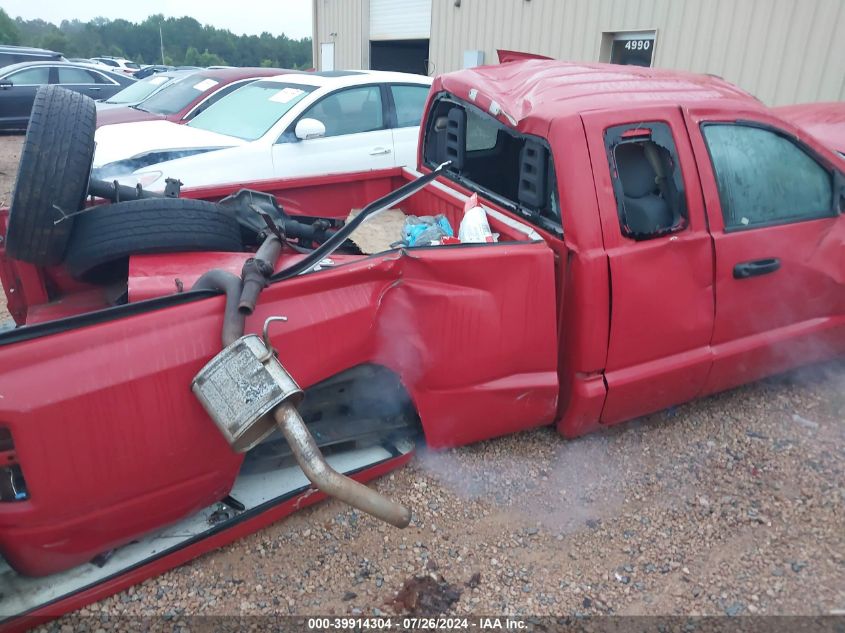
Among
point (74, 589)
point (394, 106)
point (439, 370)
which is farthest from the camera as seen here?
point (394, 106)

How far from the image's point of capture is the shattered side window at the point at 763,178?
3.07 meters

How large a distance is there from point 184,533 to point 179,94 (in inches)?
264

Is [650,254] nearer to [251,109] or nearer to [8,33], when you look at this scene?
[251,109]

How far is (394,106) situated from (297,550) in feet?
16.4

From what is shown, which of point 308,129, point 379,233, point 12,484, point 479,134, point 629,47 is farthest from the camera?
point 629,47

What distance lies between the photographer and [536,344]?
281cm

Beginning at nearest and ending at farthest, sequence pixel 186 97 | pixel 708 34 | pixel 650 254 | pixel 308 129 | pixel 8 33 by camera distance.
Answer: pixel 650 254 < pixel 308 129 < pixel 186 97 < pixel 708 34 < pixel 8 33

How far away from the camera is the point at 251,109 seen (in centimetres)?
638

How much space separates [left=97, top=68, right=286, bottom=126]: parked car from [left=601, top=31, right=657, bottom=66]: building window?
4.82 meters

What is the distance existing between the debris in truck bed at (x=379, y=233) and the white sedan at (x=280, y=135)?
1876 millimetres

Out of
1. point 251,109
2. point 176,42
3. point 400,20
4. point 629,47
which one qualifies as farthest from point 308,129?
point 176,42

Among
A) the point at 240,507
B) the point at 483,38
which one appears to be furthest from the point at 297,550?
the point at 483,38

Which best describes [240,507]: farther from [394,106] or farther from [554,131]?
[394,106]

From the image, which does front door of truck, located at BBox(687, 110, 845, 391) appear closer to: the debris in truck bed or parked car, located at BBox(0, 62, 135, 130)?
the debris in truck bed
